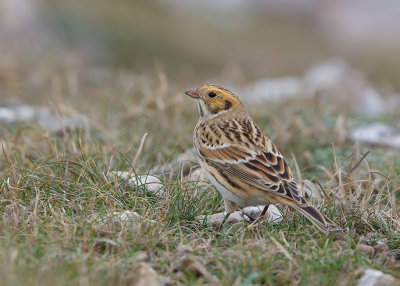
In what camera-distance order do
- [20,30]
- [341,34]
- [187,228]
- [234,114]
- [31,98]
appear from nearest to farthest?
[187,228] < [234,114] < [31,98] < [20,30] < [341,34]

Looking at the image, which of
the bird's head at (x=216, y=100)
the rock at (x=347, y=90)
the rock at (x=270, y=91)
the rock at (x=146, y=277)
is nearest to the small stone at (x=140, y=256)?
the rock at (x=146, y=277)

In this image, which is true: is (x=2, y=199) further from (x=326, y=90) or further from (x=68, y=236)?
(x=326, y=90)

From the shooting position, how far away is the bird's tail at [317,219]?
4.54 metres

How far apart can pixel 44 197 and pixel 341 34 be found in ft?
69.5

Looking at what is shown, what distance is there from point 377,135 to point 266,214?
350cm

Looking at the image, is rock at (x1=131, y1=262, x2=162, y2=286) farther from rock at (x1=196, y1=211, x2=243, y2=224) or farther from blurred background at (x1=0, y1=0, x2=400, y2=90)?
Result: blurred background at (x1=0, y1=0, x2=400, y2=90)

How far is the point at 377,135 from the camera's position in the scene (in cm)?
817

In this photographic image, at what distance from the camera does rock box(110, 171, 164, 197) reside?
5.37 meters

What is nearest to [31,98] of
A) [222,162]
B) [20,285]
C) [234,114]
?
[234,114]

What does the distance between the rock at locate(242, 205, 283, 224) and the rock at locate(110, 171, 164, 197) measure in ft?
2.65

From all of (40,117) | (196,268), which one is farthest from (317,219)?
(40,117)

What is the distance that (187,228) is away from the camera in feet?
15.8

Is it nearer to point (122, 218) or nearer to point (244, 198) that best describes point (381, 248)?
point (244, 198)

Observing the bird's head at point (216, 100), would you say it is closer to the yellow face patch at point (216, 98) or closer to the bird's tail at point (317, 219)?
the yellow face patch at point (216, 98)
